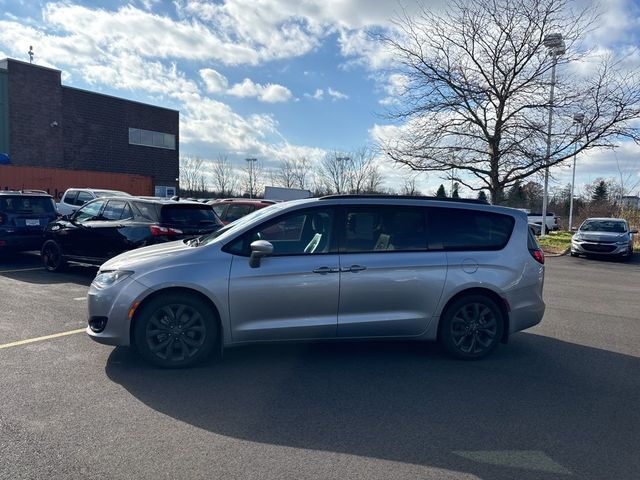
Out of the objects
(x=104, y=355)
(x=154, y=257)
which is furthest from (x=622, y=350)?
(x=104, y=355)

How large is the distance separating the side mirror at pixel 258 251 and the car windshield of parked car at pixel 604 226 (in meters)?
17.9

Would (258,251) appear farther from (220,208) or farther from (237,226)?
(220,208)

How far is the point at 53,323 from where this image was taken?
638cm

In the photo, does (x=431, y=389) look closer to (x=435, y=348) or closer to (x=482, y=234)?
(x=435, y=348)

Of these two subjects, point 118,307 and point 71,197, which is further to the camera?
point 71,197

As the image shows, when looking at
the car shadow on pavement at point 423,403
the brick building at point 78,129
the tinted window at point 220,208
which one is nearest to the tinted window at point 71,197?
the tinted window at point 220,208

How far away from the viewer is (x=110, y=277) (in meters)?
4.88

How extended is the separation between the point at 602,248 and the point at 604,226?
7.19 feet

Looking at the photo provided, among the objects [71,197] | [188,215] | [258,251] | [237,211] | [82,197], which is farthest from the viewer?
Answer: [71,197]

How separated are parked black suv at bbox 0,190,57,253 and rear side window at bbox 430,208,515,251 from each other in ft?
31.4

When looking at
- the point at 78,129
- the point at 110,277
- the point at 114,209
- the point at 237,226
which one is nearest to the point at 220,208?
the point at 114,209

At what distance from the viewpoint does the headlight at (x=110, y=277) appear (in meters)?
4.80

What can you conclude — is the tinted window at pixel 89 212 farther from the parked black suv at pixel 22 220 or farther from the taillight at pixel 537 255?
the taillight at pixel 537 255

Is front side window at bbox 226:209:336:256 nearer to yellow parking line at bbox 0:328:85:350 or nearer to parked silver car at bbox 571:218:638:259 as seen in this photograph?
yellow parking line at bbox 0:328:85:350
